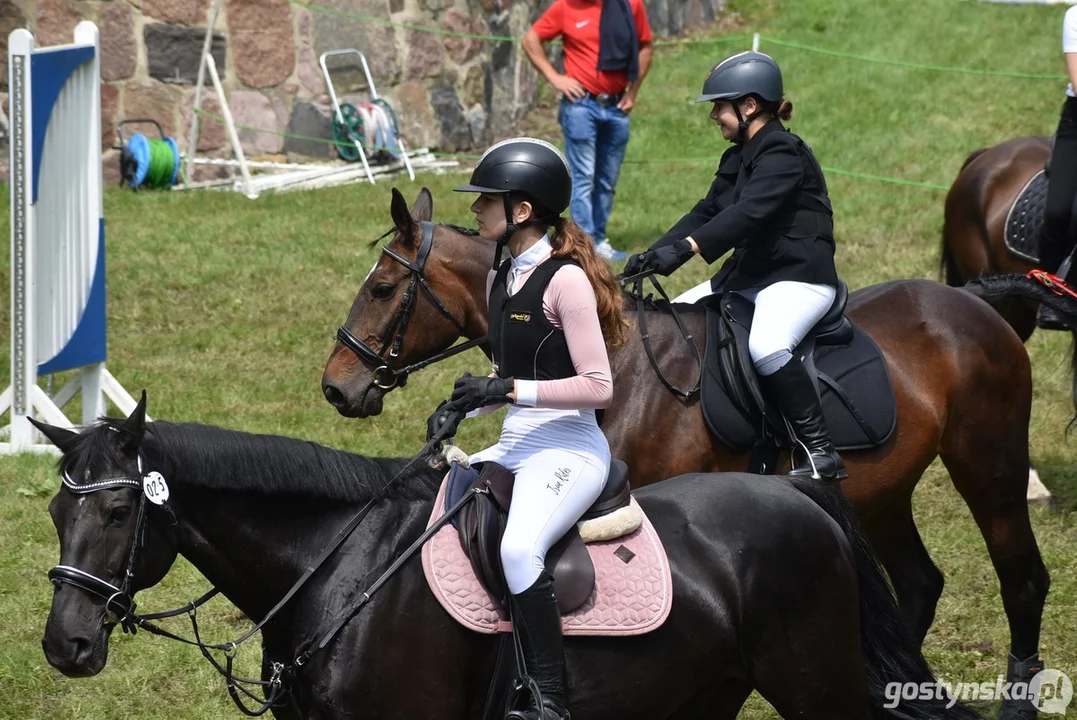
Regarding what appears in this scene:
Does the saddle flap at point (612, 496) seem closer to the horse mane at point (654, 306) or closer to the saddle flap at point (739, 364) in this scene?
the saddle flap at point (739, 364)

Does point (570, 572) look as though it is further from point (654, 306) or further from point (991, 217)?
point (991, 217)

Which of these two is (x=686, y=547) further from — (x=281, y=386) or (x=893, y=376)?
(x=281, y=386)

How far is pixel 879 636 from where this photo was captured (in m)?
4.43

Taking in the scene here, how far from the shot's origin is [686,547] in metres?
4.14

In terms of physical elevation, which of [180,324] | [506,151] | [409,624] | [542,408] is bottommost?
[180,324]

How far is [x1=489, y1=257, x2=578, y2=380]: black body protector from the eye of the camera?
4.06 metres

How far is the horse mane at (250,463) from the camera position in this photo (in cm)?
365

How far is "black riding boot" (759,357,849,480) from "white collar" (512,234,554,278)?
1.57 metres

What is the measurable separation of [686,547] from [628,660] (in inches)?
15.8

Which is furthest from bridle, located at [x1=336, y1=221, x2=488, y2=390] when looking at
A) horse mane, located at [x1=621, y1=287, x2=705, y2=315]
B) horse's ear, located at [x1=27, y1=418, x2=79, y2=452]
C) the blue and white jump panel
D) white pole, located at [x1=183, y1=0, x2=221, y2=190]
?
white pole, located at [x1=183, y1=0, x2=221, y2=190]

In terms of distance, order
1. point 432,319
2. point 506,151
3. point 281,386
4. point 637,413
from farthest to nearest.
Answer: point 281,386 < point 432,319 < point 637,413 < point 506,151

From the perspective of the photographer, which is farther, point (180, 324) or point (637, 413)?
point (180, 324)

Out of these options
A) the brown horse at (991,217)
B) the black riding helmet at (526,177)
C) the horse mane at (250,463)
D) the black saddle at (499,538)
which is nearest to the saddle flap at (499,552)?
the black saddle at (499,538)

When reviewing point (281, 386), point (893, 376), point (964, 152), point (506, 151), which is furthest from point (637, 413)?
point (964, 152)
